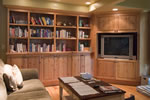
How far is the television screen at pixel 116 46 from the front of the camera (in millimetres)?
4225

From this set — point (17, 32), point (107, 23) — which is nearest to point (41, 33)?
point (17, 32)

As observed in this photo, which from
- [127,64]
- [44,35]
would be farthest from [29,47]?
[127,64]

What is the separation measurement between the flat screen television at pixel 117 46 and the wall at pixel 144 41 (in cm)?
23

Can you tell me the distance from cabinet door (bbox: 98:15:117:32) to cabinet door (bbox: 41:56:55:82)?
71.6 inches

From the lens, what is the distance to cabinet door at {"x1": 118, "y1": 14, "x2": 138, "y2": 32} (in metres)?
4.00

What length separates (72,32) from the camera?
464 centimetres

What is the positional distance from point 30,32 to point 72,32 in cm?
139

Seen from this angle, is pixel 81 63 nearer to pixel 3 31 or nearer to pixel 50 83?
pixel 50 83

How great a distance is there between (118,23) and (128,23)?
0.28 metres

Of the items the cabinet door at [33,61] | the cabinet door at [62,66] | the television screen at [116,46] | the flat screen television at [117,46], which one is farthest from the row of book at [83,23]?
the cabinet door at [33,61]

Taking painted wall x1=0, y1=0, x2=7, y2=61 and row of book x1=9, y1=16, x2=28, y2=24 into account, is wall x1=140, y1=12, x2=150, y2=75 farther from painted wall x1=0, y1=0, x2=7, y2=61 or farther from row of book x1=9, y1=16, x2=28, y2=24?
painted wall x1=0, y1=0, x2=7, y2=61

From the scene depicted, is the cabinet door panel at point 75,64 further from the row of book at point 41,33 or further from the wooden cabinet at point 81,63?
the row of book at point 41,33

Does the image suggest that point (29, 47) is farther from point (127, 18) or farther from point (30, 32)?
point (127, 18)

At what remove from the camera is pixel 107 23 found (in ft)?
14.0
